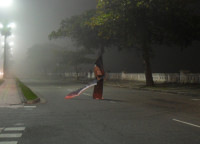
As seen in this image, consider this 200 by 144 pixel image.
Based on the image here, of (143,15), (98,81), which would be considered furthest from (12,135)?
(143,15)

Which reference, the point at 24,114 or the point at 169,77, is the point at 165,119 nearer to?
the point at 24,114

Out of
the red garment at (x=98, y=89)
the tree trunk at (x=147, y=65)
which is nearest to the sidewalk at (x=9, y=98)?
the red garment at (x=98, y=89)

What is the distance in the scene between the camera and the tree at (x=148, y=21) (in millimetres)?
22614

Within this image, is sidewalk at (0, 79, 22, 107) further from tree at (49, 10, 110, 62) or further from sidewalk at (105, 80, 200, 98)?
tree at (49, 10, 110, 62)

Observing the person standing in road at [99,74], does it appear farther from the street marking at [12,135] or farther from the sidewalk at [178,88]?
the street marking at [12,135]

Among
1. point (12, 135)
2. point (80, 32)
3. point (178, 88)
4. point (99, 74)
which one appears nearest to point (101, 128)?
point (12, 135)

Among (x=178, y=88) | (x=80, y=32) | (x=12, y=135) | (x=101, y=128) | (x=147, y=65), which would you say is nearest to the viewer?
(x=12, y=135)

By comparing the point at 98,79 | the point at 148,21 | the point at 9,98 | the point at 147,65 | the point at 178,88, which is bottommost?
the point at 178,88

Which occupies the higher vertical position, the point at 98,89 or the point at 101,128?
the point at 98,89

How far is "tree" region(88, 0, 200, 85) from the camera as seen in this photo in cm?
2261

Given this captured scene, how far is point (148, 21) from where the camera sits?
25594mm

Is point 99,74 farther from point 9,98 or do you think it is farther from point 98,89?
point 9,98

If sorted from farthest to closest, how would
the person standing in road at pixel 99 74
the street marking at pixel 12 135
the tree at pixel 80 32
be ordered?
the tree at pixel 80 32 → the person standing in road at pixel 99 74 → the street marking at pixel 12 135

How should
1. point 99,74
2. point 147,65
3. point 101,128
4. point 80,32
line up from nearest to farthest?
point 101,128
point 99,74
point 147,65
point 80,32
